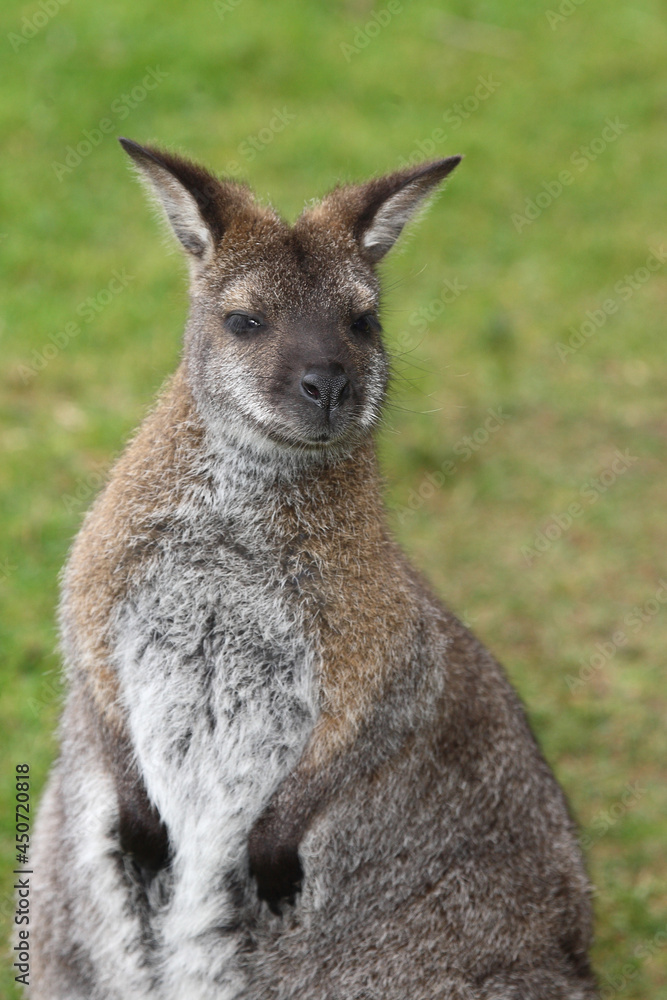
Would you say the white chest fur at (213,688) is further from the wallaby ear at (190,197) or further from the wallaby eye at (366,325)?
the wallaby ear at (190,197)

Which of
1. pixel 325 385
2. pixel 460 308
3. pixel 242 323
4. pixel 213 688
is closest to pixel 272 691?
pixel 213 688

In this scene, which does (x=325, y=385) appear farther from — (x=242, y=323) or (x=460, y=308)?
(x=460, y=308)

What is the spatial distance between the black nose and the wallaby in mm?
52

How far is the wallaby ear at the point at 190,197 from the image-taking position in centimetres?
395

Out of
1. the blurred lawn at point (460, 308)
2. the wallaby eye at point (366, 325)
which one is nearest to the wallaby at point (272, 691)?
the wallaby eye at point (366, 325)

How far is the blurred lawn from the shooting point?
6488mm

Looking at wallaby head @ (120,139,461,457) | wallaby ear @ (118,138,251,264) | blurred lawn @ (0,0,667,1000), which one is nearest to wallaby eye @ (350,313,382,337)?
wallaby head @ (120,139,461,457)

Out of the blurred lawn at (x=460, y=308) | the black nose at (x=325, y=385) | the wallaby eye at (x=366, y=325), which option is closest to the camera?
the black nose at (x=325, y=385)

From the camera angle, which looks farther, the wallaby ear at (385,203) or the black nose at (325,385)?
the wallaby ear at (385,203)

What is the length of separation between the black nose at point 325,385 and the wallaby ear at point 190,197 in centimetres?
65

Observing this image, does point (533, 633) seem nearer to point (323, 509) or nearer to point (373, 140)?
point (323, 509)

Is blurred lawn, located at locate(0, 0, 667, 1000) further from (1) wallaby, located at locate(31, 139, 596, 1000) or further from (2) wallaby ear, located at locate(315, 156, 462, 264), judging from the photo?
(2) wallaby ear, located at locate(315, 156, 462, 264)

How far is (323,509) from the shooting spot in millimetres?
4191

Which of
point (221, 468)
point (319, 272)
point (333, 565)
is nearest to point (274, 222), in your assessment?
point (319, 272)
